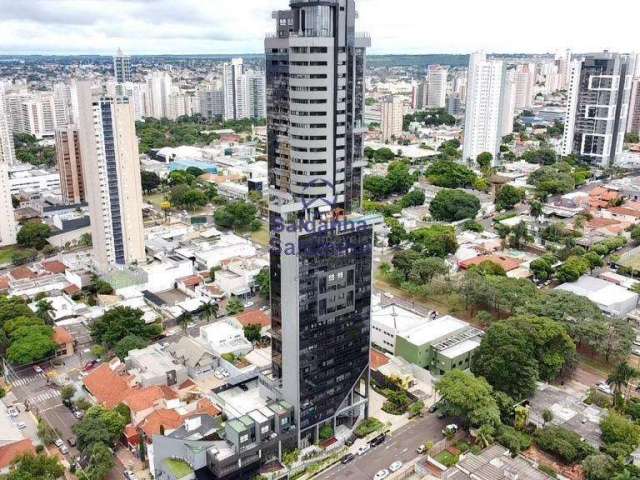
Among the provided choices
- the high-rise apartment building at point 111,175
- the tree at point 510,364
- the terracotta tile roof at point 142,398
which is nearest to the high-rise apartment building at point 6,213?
the high-rise apartment building at point 111,175

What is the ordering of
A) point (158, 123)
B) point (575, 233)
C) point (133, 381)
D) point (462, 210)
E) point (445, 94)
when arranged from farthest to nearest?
point (445, 94) → point (158, 123) → point (462, 210) → point (575, 233) → point (133, 381)

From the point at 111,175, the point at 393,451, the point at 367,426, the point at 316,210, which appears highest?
the point at 316,210

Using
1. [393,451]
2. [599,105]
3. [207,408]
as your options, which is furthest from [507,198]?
[207,408]

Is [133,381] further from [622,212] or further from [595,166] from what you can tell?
[595,166]

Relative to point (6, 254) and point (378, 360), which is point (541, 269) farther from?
point (6, 254)

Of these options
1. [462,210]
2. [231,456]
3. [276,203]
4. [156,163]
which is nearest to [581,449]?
[231,456]

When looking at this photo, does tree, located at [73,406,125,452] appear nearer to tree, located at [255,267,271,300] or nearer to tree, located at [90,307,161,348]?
tree, located at [90,307,161,348]
